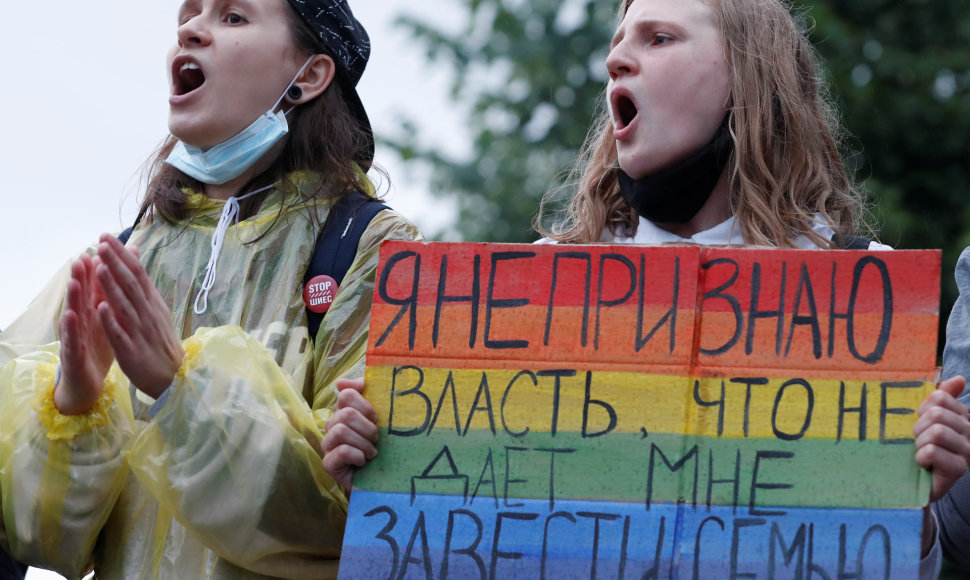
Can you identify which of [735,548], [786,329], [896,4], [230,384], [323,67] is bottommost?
[735,548]

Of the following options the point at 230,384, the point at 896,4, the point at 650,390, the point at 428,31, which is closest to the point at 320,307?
the point at 230,384

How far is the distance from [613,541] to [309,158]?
1351 millimetres

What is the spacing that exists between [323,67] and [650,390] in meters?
1.38

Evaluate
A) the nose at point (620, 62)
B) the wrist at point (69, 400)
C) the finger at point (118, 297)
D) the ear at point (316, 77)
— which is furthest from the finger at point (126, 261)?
the nose at point (620, 62)

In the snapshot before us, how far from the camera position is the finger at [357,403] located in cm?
253

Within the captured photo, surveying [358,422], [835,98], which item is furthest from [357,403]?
[835,98]

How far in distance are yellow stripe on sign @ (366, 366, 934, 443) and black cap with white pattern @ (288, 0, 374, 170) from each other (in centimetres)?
98

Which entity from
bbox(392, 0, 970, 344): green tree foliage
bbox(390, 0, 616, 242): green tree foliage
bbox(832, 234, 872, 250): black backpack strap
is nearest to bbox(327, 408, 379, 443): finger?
Result: bbox(832, 234, 872, 250): black backpack strap

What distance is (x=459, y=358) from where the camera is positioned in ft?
8.46

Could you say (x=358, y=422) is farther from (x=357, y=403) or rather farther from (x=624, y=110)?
(x=624, y=110)

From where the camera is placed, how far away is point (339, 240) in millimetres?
3035

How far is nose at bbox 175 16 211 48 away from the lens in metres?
3.21

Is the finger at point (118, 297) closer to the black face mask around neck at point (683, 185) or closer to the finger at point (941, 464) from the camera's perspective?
the black face mask around neck at point (683, 185)

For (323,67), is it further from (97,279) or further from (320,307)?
(97,279)
